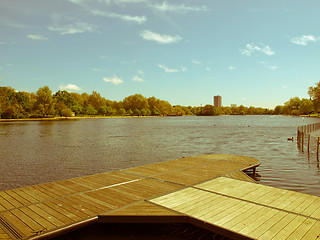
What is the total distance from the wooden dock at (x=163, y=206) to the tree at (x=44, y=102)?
13403 centimetres

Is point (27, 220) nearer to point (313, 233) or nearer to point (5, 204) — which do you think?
point (5, 204)

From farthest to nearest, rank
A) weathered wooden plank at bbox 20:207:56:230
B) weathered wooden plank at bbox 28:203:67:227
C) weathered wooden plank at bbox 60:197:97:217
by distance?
1. weathered wooden plank at bbox 60:197:97:217
2. weathered wooden plank at bbox 28:203:67:227
3. weathered wooden plank at bbox 20:207:56:230

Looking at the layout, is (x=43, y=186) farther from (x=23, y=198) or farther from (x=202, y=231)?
(x=202, y=231)

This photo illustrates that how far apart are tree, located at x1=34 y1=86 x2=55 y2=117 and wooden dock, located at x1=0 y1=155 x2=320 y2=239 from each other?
134030 mm

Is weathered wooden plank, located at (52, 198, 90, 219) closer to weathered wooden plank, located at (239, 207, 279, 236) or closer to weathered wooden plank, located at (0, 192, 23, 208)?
weathered wooden plank, located at (0, 192, 23, 208)


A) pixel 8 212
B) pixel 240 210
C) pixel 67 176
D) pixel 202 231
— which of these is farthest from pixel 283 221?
pixel 67 176

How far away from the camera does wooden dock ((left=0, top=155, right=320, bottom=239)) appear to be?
768 cm

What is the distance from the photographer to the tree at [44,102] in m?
133

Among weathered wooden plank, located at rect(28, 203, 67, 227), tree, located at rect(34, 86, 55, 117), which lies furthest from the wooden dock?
tree, located at rect(34, 86, 55, 117)

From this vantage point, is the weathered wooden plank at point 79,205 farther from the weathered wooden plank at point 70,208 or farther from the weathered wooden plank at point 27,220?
the weathered wooden plank at point 27,220

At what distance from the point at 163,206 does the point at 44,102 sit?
142 meters

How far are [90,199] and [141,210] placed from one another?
266cm

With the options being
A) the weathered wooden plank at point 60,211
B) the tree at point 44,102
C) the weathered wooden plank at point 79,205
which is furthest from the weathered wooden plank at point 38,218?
the tree at point 44,102

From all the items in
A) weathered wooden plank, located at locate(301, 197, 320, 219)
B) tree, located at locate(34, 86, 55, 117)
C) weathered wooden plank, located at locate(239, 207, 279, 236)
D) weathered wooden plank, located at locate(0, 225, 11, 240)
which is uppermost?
tree, located at locate(34, 86, 55, 117)
